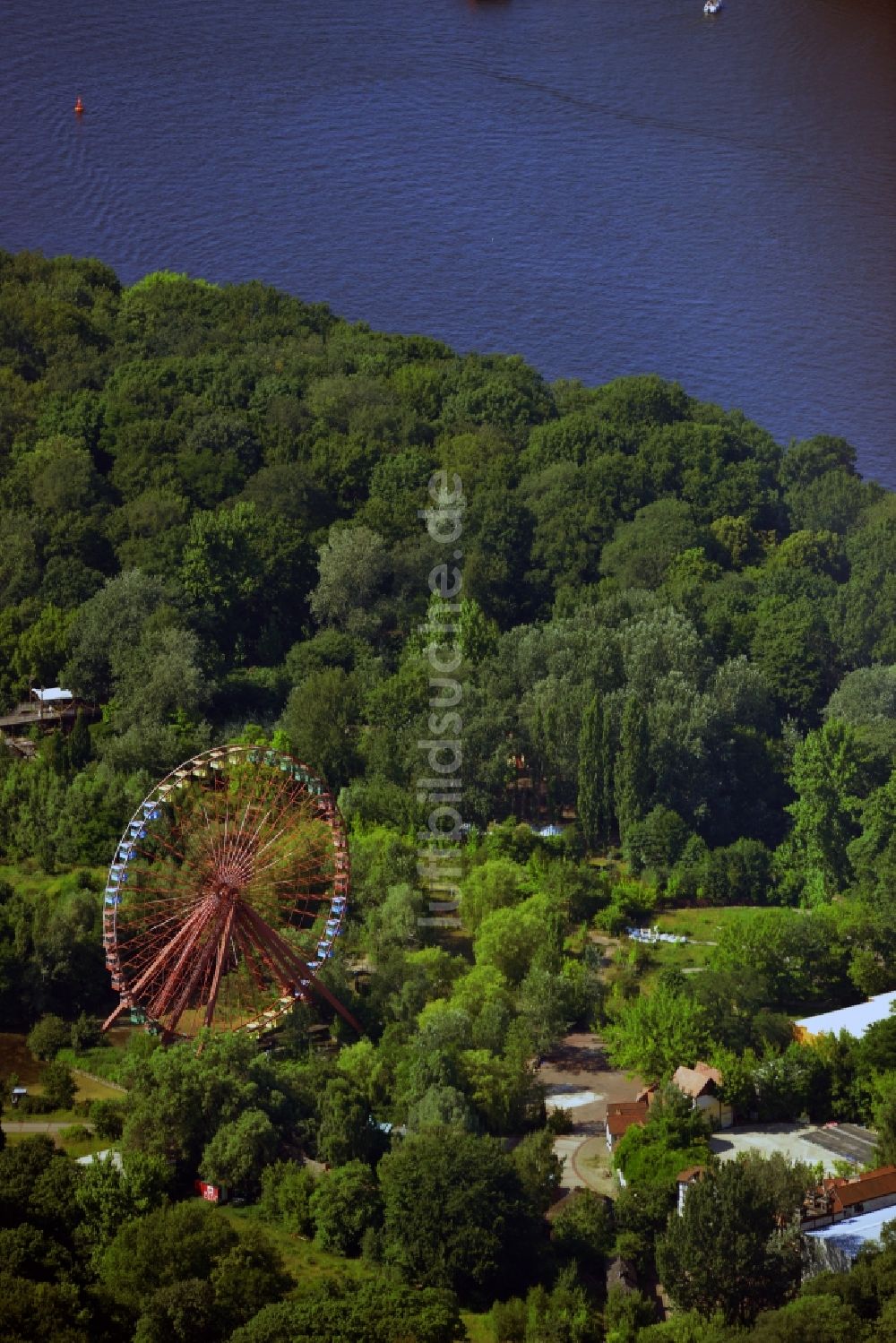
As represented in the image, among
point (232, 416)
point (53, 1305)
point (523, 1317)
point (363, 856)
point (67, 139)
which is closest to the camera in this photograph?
point (53, 1305)

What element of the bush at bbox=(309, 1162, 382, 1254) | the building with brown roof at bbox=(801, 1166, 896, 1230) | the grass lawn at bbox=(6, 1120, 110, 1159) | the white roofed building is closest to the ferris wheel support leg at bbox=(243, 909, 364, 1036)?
the grass lawn at bbox=(6, 1120, 110, 1159)

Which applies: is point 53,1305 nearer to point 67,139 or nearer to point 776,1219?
point 776,1219

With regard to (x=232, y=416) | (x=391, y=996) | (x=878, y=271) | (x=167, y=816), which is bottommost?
(x=391, y=996)

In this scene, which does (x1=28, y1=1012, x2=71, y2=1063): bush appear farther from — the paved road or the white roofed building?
the white roofed building

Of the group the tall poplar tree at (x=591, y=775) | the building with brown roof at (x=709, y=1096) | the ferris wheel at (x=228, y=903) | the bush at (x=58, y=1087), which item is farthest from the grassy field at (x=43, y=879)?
the building with brown roof at (x=709, y=1096)

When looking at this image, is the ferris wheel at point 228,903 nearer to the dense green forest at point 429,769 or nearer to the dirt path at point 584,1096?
the dense green forest at point 429,769

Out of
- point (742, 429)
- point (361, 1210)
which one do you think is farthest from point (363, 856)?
point (742, 429)
